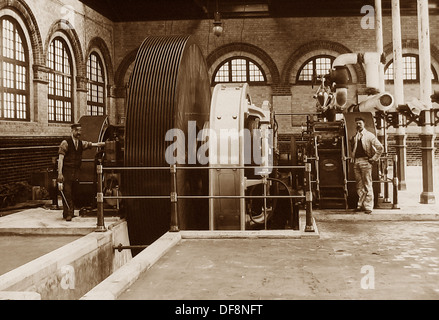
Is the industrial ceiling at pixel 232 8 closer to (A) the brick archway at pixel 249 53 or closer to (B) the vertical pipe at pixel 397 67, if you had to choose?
(A) the brick archway at pixel 249 53

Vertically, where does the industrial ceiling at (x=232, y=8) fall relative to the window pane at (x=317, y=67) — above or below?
above

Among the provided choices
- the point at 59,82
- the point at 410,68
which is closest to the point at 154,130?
the point at 59,82

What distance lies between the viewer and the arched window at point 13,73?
13039 mm

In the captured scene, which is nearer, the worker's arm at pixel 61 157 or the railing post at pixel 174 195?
the railing post at pixel 174 195

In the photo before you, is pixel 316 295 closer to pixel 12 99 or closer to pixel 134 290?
pixel 134 290

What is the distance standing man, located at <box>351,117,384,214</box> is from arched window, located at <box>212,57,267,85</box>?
37.9 ft

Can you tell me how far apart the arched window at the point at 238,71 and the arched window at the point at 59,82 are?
5751 mm

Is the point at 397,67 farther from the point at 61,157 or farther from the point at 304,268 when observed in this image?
the point at 304,268

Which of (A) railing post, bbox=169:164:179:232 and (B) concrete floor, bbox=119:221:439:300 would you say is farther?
(A) railing post, bbox=169:164:179:232

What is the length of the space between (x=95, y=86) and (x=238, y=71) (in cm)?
540

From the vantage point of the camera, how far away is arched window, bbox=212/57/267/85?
20016mm

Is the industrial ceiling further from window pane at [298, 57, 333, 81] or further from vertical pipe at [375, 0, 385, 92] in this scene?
vertical pipe at [375, 0, 385, 92]

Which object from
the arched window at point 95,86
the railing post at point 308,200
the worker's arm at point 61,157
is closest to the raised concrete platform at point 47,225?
the worker's arm at point 61,157

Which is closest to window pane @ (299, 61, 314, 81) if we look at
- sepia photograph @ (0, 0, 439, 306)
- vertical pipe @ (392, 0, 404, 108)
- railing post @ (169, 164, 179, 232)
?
sepia photograph @ (0, 0, 439, 306)
